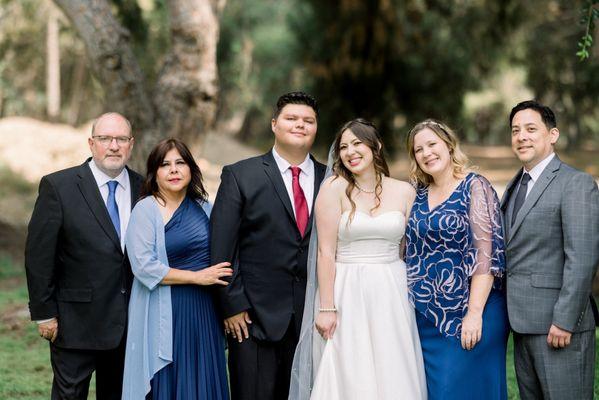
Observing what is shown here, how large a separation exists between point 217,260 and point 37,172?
19231mm

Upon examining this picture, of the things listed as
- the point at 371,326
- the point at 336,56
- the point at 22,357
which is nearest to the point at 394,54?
the point at 336,56

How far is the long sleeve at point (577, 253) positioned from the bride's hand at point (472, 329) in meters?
0.39

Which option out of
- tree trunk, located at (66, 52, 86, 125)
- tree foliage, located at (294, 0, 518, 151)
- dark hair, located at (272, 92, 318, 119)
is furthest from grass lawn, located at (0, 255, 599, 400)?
tree trunk, located at (66, 52, 86, 125)

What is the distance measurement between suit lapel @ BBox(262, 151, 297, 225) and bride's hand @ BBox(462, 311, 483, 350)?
1.13 meters

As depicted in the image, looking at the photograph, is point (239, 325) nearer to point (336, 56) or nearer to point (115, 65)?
point (115, 65)

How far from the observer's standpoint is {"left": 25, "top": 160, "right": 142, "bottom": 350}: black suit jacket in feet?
14.0

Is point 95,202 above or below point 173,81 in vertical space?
below

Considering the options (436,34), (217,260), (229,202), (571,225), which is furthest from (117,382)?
(436,34)

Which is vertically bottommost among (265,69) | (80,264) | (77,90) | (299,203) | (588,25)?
(80,264)

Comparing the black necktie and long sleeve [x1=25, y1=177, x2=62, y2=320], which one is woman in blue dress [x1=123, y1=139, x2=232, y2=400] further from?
the black necktie

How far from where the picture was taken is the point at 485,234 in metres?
3.99

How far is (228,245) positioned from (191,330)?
0.54 m

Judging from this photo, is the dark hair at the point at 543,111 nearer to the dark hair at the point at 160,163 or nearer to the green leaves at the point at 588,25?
the green leaves at the point at 588,25

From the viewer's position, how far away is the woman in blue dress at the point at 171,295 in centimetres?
418
